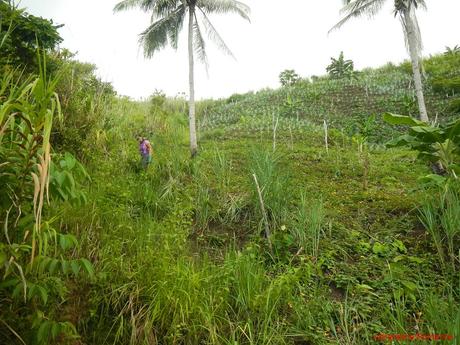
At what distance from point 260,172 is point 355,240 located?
4.60ft

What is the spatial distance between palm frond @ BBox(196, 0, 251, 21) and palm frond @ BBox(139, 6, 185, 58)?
2.00 ft

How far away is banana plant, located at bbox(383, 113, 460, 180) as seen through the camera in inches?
146

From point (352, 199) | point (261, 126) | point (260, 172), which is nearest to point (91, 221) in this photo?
point (260, 172)

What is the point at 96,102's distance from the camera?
5.31 m

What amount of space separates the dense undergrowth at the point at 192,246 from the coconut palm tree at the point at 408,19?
6.68m

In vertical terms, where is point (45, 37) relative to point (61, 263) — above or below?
above

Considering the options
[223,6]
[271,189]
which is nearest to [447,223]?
[271,189]


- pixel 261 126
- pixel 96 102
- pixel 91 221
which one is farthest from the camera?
pixel 261 126

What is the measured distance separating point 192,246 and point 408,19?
11594 millimetres

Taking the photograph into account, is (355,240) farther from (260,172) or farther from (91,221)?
(91,221)

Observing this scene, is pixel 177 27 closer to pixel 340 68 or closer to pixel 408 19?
pixel 408 19

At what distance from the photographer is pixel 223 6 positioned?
9.64 metres

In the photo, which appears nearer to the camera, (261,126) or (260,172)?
(260,172)

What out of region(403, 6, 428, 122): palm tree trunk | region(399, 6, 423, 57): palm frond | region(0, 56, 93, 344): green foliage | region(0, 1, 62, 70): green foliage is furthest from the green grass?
region(399, 6, 423, 57): palm frond
